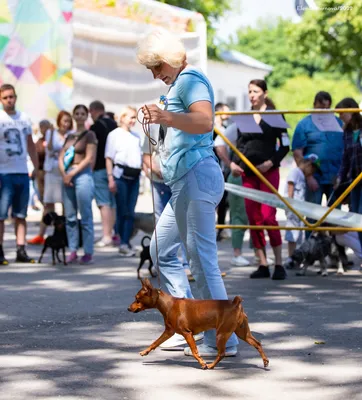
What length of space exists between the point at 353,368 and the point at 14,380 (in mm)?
1938

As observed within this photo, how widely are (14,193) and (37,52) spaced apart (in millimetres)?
3402

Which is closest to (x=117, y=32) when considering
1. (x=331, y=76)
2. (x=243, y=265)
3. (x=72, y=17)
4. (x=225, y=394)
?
(x=72, y=17)

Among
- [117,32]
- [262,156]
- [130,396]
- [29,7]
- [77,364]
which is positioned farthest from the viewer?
[117,32]

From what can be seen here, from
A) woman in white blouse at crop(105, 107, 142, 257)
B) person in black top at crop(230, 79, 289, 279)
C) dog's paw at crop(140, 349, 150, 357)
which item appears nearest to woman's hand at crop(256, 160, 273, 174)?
person in black top at crop(230, 79, 289, 279)

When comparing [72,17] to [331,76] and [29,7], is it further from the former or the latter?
[331,76]

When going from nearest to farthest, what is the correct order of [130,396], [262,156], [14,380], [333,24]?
[130,396] < [14,380] < [262,156] < [333,24]

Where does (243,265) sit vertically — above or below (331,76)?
below

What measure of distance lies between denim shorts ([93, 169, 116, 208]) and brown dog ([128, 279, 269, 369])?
26.7 feet

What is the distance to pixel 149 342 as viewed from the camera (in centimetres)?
723

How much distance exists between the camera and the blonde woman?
6348 millimetres

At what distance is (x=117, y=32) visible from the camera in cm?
1636

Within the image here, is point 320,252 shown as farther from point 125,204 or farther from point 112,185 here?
point 112,185

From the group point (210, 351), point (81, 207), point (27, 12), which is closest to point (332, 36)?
point (27, 12)

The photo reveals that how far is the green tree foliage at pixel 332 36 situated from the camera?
2892 cm
